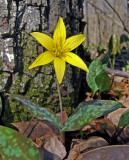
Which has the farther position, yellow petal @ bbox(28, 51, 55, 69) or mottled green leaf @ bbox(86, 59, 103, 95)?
mottled green leaf @ bbox(86, 59, 103, 95)

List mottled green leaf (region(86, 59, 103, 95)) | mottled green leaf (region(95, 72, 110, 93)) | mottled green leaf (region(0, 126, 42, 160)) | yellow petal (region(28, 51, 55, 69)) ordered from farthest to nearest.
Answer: mottled green leaf (region(86, 59, 103, 95)) < mottled green leaf (region(95, 72, 110, 93)) < yellow petal (region(28, 51, 55, 69)) < mottled green leaf (region(0, 126, 42, 160))

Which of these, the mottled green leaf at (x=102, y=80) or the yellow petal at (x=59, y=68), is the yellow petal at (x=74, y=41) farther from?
the mottled green leaf at (x=102, y=80)

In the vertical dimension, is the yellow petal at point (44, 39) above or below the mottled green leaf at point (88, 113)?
above

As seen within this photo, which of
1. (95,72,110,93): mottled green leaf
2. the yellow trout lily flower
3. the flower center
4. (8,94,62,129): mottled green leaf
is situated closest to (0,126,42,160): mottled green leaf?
(8,94,62,129): mottled green leaf

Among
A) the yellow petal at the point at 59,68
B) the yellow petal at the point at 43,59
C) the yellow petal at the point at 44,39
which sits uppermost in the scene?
the yellow petal at the point at 44,39

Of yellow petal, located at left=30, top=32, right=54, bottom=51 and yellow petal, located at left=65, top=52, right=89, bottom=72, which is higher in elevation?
yellow petal, located at left=30, top=32, right=54, bottom=51

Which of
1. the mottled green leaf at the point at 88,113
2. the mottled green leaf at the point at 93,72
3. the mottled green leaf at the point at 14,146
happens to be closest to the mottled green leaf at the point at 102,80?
the mottled green leaf at the point at 93,72

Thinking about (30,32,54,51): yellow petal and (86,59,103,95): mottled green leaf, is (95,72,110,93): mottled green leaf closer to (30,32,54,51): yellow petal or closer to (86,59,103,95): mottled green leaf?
(86,59,103,95): mottled green leaf
